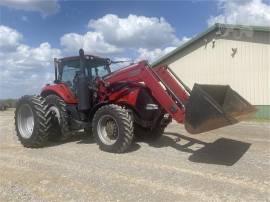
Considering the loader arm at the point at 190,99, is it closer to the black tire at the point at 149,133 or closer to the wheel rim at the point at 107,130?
the wheel rim at the point at 107,130

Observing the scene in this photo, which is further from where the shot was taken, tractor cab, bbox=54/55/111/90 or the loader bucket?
tractor cab, bbox=54/55/111/90

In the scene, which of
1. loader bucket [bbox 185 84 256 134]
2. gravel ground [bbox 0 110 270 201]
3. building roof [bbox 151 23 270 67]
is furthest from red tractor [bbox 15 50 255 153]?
building roof [bbox 151 23 270 67]

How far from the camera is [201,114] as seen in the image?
6.98m

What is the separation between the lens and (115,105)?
8523mm

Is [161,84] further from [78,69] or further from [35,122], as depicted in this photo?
[35,122]

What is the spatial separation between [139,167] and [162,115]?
2451 mm

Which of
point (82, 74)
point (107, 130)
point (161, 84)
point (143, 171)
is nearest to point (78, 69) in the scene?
point (82, 74)

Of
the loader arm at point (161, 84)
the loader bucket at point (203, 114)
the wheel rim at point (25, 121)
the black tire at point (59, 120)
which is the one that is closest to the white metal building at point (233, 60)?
the loader arm at point (161, 84)

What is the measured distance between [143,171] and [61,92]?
13.7 feet

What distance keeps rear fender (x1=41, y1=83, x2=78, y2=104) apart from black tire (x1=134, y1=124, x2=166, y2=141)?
1.83 metres

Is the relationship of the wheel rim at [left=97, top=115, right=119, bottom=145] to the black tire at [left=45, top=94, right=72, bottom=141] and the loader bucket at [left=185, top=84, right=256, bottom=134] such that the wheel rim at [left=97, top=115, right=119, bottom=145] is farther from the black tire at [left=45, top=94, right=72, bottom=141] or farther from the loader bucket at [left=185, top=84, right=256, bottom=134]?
the loader bucket at [left=185, top=84, right=256, bottom=134]

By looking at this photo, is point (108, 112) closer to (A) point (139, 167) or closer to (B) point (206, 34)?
(A) point (139, 167)

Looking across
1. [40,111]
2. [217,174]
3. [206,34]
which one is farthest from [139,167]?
[206,34]

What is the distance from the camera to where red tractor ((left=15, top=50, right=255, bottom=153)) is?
7.83 m
